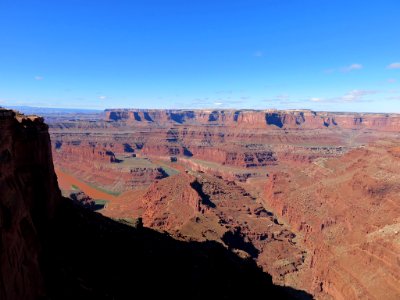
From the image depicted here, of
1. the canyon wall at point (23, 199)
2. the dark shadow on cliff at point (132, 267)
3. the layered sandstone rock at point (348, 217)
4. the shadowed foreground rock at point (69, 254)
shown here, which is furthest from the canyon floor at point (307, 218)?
the canyon wall at point (23, 199)

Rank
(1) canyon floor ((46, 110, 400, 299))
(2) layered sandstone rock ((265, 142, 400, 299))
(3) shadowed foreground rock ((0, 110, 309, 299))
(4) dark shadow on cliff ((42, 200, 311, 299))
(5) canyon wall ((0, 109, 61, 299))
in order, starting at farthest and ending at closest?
(1) canyon floor ((46, 110, 400, 299))
(2) layered sandstone rock ((265, 142, 400, 299))
(4) dark shadow on cliff ((42, 200, 311, 299))
(3) shadowed foreground rock ((0, 110, 309, 299))
(5) canyon wall ((0, 109, 61, 299))

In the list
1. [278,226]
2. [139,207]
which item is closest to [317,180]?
[278,226]

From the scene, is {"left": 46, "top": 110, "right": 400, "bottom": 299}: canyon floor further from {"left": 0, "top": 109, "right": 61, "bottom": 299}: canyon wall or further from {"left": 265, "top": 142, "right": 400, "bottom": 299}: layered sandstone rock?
{"left": 0, "top": 109, "right": 61, "bottom": 299}: canyon wall

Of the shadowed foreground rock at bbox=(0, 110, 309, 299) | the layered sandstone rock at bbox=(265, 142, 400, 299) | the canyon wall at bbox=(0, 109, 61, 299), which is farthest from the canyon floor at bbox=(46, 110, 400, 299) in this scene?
the canyon wall at bbox=(0, 109, 61, 299)

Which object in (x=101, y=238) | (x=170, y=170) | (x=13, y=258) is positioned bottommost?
(x=170, y=170)

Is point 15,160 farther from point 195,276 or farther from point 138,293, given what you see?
point 195,276

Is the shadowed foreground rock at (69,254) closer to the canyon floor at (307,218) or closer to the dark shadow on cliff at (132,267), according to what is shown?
the dark shadow on cliff at (132,267)
